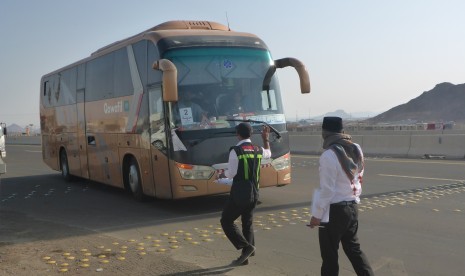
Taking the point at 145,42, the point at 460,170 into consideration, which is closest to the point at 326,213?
the point at 145,42

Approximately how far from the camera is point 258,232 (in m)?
7.59

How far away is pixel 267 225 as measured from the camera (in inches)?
317

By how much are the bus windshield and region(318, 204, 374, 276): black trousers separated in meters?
4.84

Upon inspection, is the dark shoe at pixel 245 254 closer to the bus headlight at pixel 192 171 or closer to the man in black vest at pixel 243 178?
the man in black vest at pixel 243 178

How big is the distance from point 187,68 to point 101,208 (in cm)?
355

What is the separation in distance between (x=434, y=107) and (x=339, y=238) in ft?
442

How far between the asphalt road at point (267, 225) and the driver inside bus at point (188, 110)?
174cm

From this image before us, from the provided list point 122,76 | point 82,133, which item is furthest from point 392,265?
point 82,133

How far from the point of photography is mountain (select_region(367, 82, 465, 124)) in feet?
395

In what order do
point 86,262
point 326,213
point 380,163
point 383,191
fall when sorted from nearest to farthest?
point 326,213 → point 86,262 → point 383,191 → point 380,163

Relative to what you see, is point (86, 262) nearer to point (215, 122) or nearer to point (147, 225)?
point (147, 225)

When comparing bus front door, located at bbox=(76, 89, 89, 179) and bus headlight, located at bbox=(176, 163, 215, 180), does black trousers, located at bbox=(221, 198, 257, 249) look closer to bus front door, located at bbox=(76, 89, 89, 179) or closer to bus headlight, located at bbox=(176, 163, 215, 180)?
bus headlight, located at bbox=(176, 163, 215, 180)

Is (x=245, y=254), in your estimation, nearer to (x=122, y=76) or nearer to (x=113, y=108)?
(x=122, y=76)

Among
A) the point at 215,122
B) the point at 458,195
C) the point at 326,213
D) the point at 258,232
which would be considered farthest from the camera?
the point at 458,195
